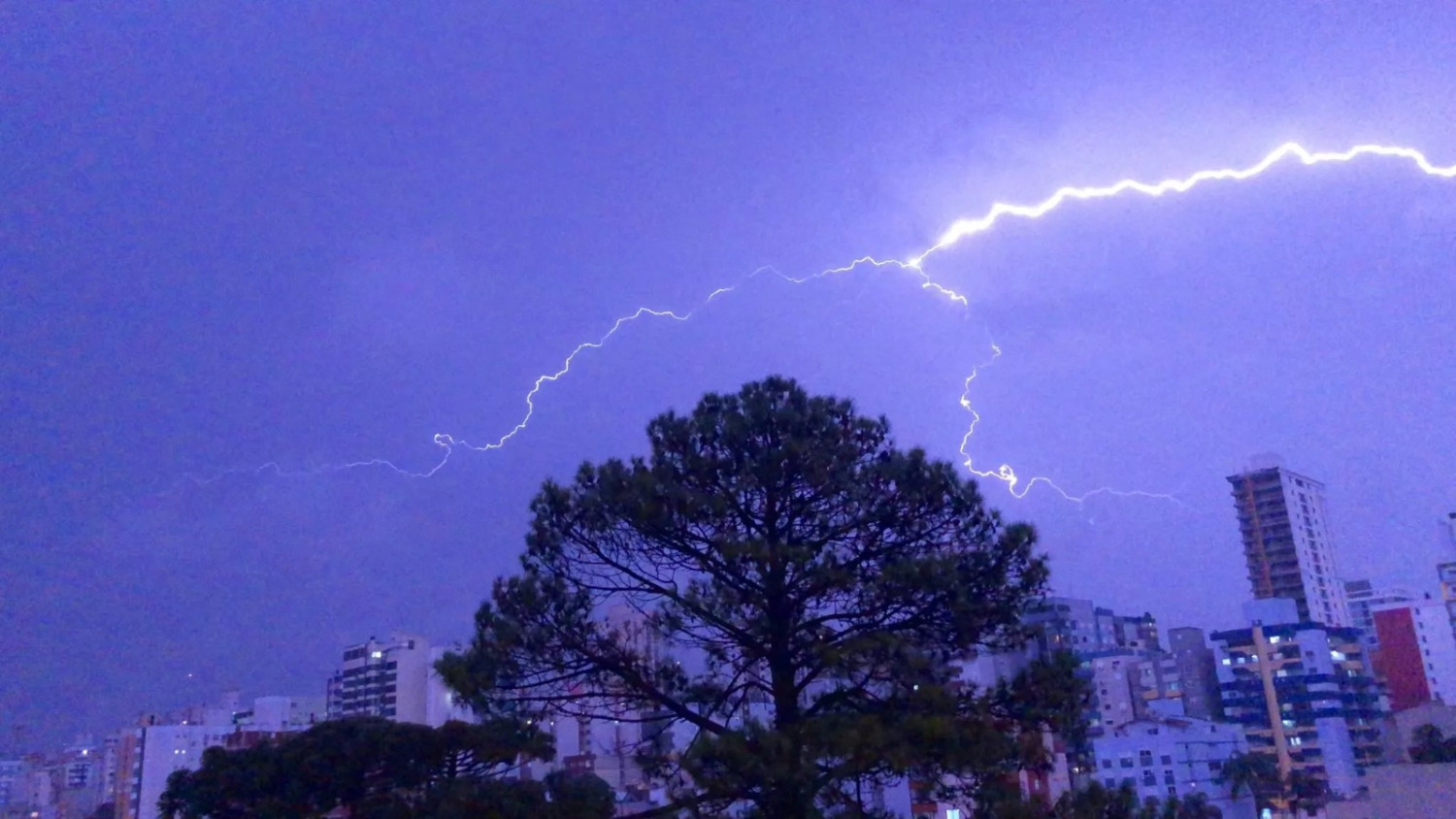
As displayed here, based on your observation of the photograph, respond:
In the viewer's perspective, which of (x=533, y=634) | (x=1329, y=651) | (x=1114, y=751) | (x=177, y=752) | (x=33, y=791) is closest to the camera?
(x=533, y=634)

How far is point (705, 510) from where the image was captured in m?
9.30

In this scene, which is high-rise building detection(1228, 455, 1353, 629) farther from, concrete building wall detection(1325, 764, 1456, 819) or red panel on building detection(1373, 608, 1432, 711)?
concrete building wall detection(1325, 764, 1456, 819)

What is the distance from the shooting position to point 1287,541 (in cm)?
7588

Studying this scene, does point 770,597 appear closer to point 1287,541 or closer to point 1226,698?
point 1226,698

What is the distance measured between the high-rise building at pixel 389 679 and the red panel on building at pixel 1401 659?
5346 centimetres

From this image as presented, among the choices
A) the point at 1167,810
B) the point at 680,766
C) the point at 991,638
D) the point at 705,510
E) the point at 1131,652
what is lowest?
the point at 1167,810

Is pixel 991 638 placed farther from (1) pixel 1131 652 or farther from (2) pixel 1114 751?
(1) pixel 1131 652

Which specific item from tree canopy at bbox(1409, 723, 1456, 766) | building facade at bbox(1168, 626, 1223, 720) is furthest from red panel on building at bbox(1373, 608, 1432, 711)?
tree canopy at bbox(1409, 723, 1456, 766)

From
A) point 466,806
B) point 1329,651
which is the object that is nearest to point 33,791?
point 1329,651

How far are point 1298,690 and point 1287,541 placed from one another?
83.1 feet

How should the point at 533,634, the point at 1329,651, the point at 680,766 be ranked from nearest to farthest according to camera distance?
1. the point at 680,766
2. the point at 533,634
3. the point at 1329,651

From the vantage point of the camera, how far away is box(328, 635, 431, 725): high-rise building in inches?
2618

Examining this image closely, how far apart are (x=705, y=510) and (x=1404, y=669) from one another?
66.0m

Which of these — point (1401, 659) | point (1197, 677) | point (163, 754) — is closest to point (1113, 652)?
point (1197, 677)
